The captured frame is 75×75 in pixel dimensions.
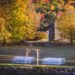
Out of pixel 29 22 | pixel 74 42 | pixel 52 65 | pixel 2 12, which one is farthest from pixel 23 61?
pixel 74 42

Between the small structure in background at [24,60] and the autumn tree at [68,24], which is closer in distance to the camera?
the small structure in background at [24,60]

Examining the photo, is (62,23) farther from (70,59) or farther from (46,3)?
(70,59)

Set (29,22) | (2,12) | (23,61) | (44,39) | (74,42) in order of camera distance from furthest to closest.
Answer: (44,39), (74,42), (29,22), (2,12), (23,61)

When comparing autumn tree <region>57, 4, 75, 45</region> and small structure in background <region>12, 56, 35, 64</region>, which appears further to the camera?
autumn tree <region>57, 4, 75, 45</region>

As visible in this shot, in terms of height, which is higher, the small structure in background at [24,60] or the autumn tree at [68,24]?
the autumn tree at [68,24]

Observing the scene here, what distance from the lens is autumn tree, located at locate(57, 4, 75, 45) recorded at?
28516 mm

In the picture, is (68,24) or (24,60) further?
(68,24)

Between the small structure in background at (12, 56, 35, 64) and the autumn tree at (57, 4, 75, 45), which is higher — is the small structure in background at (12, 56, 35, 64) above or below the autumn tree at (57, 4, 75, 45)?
below

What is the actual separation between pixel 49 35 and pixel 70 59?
35.9 feet

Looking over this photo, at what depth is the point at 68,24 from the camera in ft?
93.8

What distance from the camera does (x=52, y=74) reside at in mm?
17469

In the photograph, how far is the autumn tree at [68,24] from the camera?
28.5m

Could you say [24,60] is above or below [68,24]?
below

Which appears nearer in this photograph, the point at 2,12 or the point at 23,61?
the point at 23,61
